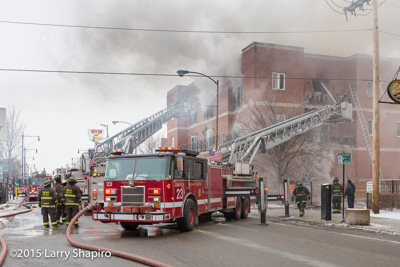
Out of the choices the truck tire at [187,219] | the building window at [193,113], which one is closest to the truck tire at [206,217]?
the truck tire at [187,219]

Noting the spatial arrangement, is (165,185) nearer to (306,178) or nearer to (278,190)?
(278,190)

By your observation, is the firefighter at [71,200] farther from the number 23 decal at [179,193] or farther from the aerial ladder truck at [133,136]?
the aerial ladder truck at [133,136]

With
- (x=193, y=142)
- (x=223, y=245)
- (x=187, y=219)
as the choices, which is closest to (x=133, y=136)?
(x=193, y=142)

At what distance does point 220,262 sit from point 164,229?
515cm

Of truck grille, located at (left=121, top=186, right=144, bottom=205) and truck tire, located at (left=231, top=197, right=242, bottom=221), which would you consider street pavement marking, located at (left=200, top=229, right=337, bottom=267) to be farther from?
truck tire, located at (left=231, top=197, right=242, bottom=221)

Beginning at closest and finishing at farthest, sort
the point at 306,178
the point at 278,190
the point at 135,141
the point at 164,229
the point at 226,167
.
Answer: the point at 164,229
the point at 226,167
the point at 278,190
the point at 306,178
the point at 135,141

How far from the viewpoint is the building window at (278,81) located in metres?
30.9

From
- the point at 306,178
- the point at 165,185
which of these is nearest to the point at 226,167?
the point at 165,185

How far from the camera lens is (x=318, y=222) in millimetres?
14016

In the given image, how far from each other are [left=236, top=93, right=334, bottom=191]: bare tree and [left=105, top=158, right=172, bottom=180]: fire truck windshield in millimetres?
16455

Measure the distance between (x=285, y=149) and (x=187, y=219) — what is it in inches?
643
